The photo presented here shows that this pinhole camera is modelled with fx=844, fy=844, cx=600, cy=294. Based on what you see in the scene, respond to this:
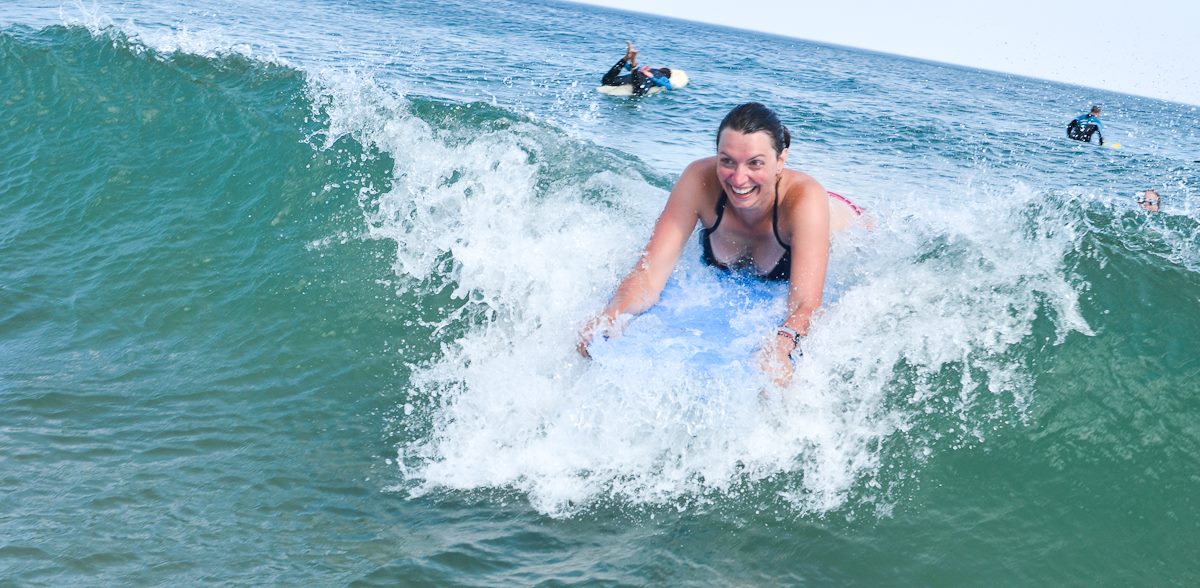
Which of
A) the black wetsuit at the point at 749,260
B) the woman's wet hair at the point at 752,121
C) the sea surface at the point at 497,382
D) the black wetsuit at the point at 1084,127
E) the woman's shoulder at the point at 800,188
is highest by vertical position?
the black wetsuit at the point at 1084,127

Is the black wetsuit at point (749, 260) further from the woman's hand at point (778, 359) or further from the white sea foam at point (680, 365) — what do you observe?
the woman's hand at point (778, 359)

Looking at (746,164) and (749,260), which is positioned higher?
(746,164)

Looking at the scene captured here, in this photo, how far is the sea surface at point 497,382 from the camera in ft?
12.3

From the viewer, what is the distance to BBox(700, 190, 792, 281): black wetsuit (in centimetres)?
467

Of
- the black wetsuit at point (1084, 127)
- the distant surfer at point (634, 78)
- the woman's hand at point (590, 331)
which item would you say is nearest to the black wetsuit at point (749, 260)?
the woman's hand at point (590, 331)

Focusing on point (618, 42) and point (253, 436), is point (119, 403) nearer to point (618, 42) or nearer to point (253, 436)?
point (253, 436)

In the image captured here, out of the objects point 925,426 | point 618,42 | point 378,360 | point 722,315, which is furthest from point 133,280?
point 618,42

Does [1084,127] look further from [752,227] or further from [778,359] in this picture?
[778,359]

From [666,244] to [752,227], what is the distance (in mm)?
509

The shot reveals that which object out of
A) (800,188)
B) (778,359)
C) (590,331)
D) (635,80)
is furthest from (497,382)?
(635,80)

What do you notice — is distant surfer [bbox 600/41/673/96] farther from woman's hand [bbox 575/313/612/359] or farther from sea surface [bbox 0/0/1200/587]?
woman's hand [bbox 575/313/612/359]

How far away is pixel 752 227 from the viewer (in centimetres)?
482

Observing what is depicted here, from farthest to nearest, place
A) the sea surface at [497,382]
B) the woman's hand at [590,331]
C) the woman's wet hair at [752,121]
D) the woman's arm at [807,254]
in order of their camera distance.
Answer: the woman's hand at [590,331] → the woman's arm at [807,254] → the woman's wet hair at [752,121] → the sea surface at [497,382]

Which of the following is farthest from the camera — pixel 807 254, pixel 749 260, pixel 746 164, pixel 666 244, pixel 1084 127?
pixel 1084 127
